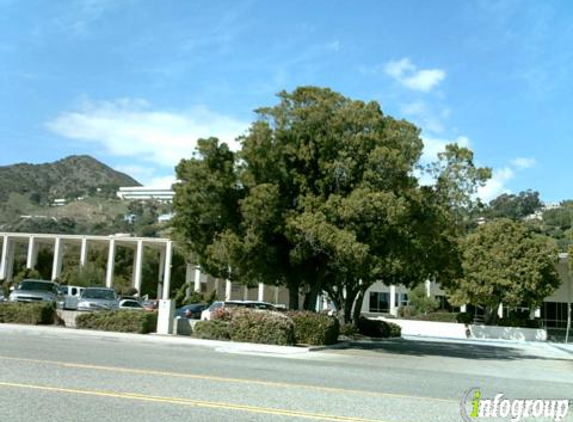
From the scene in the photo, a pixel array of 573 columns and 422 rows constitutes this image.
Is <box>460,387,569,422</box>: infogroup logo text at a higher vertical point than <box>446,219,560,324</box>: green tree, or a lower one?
lower

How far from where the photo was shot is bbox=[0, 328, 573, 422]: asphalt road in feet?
28.5

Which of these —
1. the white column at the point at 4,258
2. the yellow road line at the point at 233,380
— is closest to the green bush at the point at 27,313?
the yellow road line at the point at 233,380

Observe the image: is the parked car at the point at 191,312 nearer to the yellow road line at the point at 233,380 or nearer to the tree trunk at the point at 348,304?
Answer: the tree trunk at the point at 348,304

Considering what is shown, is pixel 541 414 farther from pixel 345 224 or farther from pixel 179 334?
pixel 179 334

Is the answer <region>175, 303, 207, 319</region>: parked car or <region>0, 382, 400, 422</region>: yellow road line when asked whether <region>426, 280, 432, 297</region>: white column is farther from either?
<region>0, 382, 400, 422</region>: yellow road line

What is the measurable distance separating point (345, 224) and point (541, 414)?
15.0 metres

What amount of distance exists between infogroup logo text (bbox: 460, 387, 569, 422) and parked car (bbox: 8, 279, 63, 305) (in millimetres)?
24110

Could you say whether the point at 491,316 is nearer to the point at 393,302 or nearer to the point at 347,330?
the point at 393,302

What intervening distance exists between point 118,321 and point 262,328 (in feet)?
21.4

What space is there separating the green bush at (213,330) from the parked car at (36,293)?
839 centimetres

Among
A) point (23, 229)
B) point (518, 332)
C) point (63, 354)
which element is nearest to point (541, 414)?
point (63, 354)

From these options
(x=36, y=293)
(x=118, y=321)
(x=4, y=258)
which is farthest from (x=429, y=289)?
(x=4, y=258)

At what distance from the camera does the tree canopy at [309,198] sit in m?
24.7

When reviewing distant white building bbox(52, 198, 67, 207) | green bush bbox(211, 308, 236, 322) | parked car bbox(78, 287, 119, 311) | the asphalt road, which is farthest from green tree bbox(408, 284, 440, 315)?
distant white building bbox(52, 198, 67, 207)
